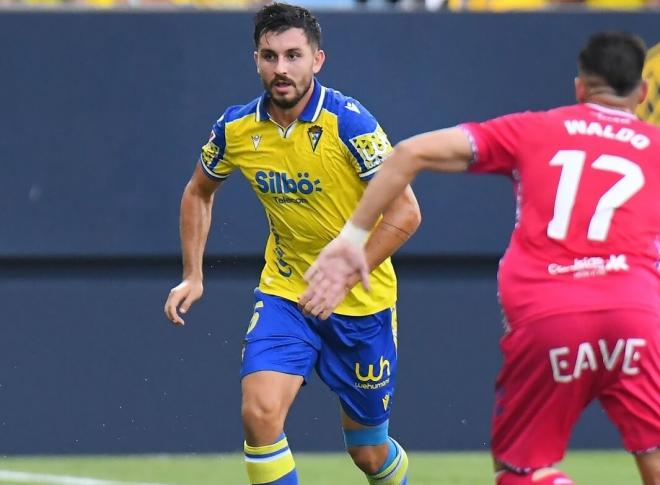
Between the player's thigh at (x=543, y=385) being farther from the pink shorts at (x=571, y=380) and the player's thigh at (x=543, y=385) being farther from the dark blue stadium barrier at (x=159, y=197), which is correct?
the dark blue stadium barrier at (x=159, y=197)

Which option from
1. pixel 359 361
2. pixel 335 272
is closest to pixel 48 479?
pixel 359 361

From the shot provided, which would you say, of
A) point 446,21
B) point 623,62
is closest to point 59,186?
point 446,21

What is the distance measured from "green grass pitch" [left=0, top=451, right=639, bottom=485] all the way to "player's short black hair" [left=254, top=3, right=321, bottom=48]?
3.35 meters

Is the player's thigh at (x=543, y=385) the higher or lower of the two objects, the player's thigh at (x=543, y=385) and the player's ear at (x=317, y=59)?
the lower

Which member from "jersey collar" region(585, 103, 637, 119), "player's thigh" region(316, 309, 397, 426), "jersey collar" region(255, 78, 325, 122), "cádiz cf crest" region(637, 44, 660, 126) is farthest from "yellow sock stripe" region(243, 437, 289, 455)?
"cádiz cf crest" region(637, 44, 660, 126)

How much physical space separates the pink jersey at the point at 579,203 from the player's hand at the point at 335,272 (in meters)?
0.56

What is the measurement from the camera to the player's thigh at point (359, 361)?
752cm

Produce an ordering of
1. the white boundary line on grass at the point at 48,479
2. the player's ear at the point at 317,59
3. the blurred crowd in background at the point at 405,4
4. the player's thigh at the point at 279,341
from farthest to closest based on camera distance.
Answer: the blurred crowd in background at the point at 405,4, the white boundary line on grass at the point at 48,479, the player's ear at the point at 317,59, the player's thigh at the point at 279,341

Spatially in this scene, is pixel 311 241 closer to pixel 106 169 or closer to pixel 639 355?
pixel 639 355

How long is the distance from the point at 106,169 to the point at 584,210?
5.88m

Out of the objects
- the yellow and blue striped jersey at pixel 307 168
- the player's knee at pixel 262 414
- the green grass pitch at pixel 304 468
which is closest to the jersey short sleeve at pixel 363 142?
the yellow and blue striped jersey at pixel 307 168

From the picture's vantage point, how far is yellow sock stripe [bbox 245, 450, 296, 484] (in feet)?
22.9

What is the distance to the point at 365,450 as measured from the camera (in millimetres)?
7785

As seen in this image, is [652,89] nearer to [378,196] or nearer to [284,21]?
[284,21]
